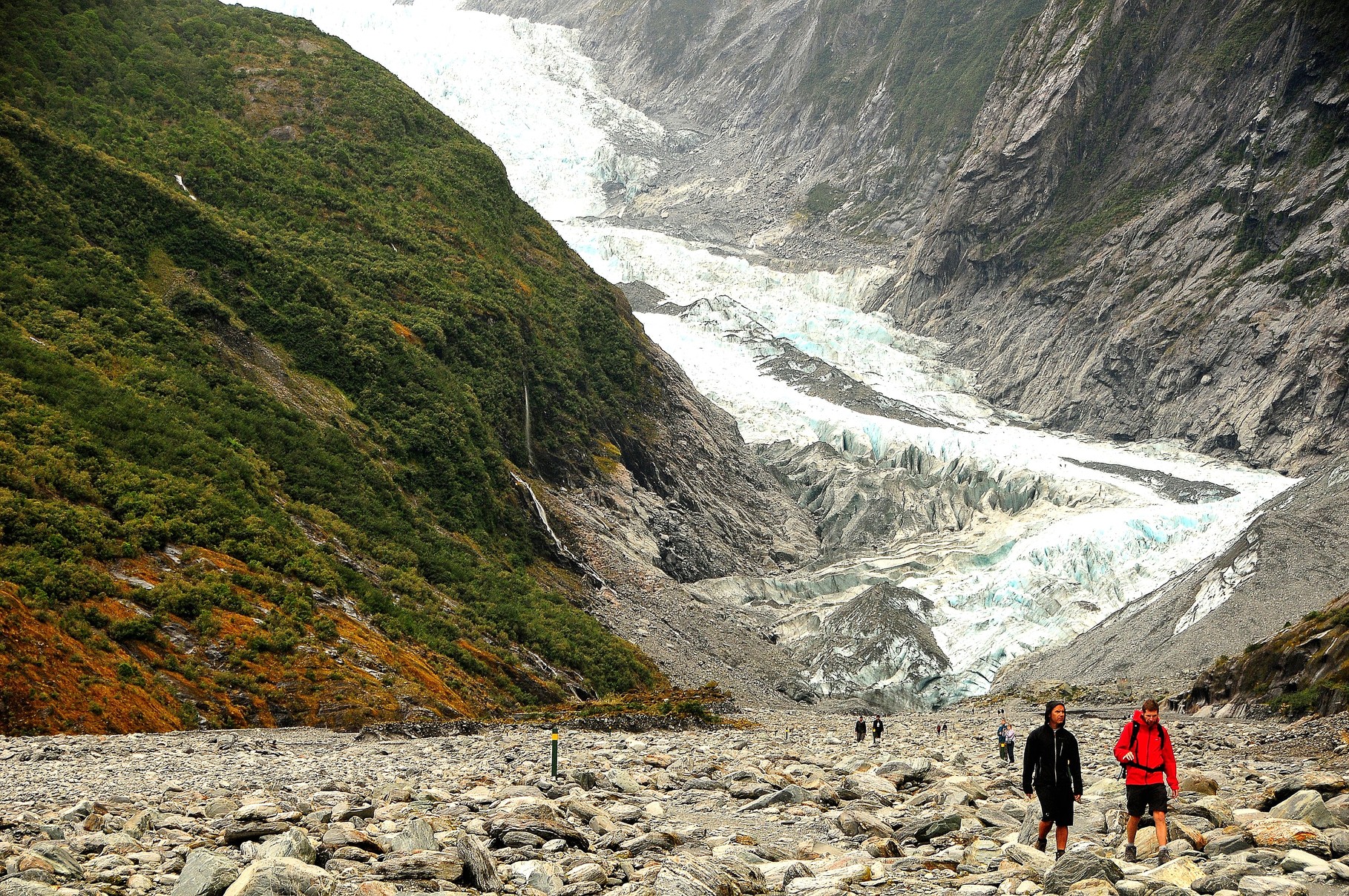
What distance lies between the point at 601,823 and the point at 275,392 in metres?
30.8

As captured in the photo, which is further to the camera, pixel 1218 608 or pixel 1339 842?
pixel 1218 608

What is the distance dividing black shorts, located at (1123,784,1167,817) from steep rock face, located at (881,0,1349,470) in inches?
3247

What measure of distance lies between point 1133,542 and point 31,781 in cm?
6511

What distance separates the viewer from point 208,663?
79.3 feet

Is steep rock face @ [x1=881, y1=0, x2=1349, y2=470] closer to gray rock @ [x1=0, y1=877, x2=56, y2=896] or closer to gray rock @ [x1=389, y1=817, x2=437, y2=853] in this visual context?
gray rock @ [x1=389, y1=817, x2=437, y2=853]

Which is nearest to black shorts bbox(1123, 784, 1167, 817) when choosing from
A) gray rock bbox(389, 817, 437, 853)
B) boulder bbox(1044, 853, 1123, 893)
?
boulder bbox(1044, 853, 1123, 893)

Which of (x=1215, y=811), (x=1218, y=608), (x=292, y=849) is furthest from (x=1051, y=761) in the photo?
(x=1218, y=608)

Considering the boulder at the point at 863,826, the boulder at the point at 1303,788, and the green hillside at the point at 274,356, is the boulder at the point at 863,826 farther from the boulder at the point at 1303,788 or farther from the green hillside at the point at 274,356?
the green hillside at the point at 274,356

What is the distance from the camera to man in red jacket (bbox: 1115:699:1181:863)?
11523 mm

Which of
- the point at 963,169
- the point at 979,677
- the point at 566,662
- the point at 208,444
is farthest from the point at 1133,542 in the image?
the point at 963,169

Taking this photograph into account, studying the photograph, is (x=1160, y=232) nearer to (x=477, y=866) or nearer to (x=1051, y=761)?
(x=1051, y=761)

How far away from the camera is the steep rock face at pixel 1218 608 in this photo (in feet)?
154

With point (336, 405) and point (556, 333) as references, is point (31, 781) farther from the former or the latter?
point (556, 333)

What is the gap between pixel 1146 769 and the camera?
11547 mm
